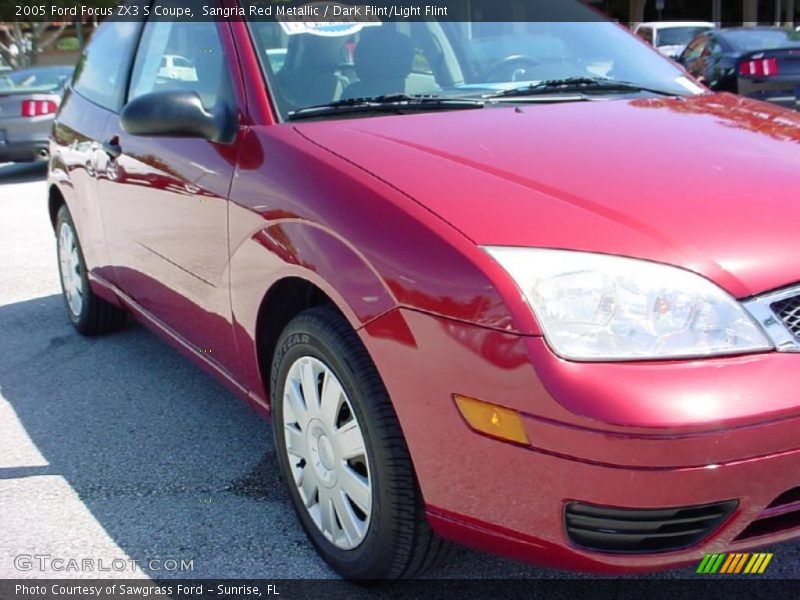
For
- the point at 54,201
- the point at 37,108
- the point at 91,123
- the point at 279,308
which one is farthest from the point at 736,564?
the point at 37,108

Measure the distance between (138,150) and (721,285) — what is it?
230cm

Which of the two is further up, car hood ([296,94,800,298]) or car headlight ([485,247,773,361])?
car hood ([296,94,800,298])

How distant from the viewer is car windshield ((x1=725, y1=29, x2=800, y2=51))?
32.8 feet

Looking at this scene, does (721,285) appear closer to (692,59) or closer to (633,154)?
(633,154)

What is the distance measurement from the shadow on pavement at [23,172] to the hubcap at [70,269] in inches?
295

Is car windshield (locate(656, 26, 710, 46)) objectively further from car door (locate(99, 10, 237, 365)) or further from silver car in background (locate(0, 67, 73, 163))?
car door (locate(99, 10, 237, 365))

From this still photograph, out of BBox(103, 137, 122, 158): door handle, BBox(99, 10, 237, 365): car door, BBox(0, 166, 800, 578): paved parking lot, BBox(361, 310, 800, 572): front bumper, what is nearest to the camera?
BBox(361, 310, 800, 572): front bumper

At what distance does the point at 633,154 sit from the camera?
7.82 feet

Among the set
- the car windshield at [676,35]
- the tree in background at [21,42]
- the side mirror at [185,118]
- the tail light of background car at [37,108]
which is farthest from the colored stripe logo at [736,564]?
the tree in background at [21,42]

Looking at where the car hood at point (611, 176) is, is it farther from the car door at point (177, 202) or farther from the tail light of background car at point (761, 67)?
the tail light of background car at point (761, 67)

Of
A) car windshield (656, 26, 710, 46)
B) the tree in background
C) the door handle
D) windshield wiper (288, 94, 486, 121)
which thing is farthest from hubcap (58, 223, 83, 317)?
the tree in background

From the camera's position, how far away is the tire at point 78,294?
180 inches

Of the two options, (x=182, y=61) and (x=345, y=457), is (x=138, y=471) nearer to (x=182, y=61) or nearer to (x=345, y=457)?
(x=345, y=457)

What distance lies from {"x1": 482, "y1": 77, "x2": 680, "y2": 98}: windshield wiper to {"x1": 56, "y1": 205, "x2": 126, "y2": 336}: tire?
7.97 feet
